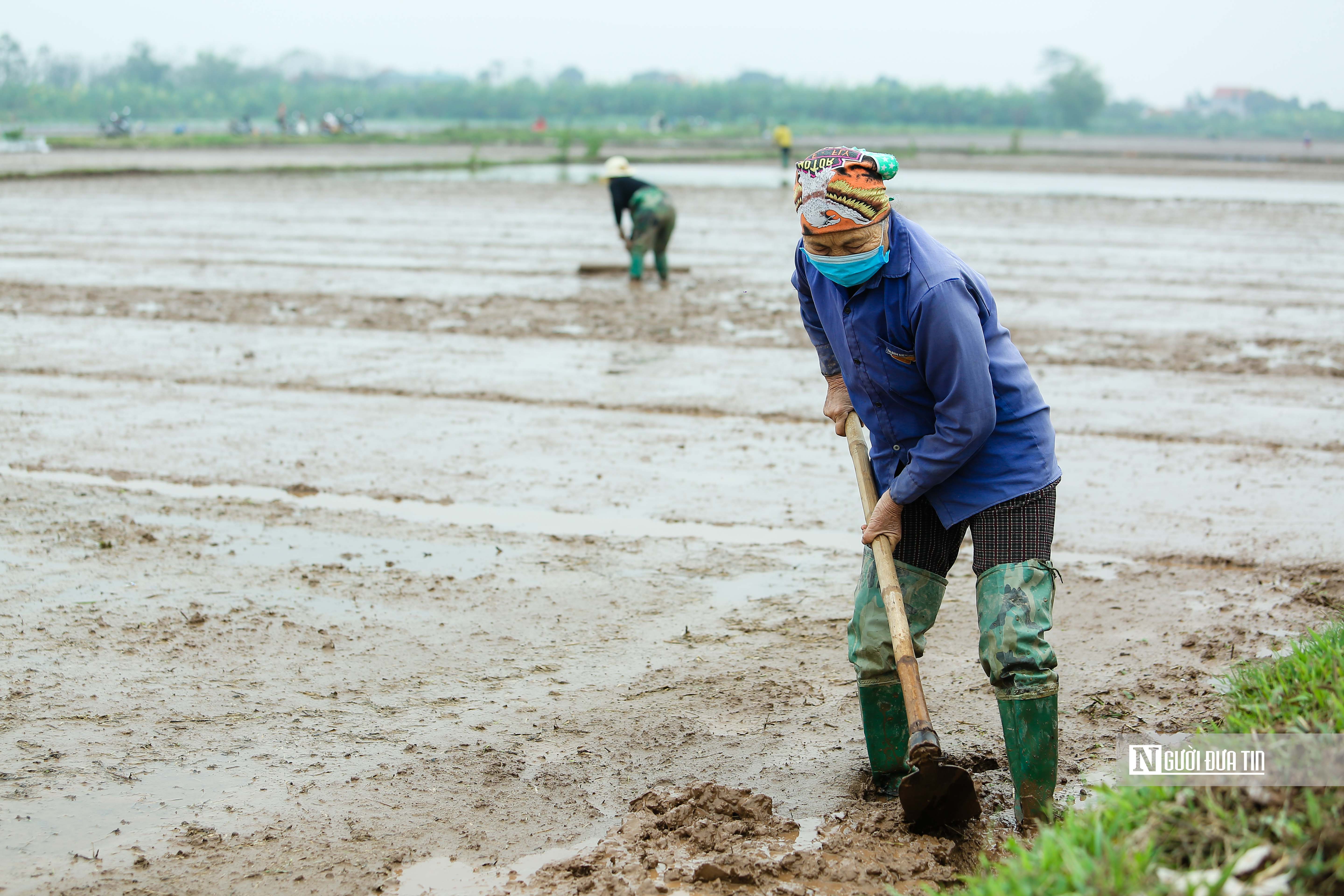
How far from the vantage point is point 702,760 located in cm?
346

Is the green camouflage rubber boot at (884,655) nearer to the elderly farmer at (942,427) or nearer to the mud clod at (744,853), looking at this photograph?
the elderly farmer at (942,427)

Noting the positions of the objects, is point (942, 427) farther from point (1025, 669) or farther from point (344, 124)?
point (344, 124)

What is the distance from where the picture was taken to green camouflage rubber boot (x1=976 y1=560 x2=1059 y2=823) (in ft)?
9.48

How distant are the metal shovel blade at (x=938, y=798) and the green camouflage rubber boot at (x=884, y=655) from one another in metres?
0.18

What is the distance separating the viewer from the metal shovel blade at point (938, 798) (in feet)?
9.70

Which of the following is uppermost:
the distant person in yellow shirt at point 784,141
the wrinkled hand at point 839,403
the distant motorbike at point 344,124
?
the distant motorbike at point 344,124

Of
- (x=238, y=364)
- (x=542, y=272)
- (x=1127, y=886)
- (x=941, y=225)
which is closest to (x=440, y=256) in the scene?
(x=542, y=272)

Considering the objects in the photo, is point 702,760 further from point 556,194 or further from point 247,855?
point 556,194

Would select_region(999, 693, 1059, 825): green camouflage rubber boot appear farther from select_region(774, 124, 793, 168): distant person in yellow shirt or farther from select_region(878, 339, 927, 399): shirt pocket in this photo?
select_region(774, 124, 793, 168): distant person in yellow shirt

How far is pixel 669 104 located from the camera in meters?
99.3

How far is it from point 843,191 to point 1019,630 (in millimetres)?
1149

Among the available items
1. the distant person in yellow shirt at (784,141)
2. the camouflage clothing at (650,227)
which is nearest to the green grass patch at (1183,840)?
the camouflage clothing at (650,227)

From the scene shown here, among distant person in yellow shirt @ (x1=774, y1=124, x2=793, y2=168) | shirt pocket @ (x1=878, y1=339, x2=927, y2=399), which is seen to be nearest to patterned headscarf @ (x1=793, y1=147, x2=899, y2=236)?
shirt pocket @ (x1=878, y1=339, x2=927, y2=399)

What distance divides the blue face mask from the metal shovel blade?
47.8 inches
